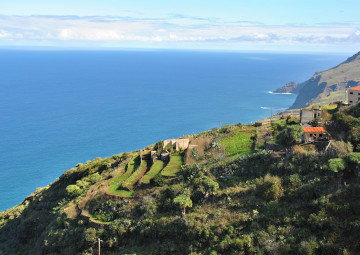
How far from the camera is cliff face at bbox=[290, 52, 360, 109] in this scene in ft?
441

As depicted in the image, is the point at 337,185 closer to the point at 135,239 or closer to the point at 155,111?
the point at 135,239

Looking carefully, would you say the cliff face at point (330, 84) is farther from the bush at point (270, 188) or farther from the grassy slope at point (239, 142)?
the bush at point (270, 188)

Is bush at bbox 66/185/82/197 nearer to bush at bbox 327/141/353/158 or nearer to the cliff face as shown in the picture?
bush at bbox 327/141/353/158

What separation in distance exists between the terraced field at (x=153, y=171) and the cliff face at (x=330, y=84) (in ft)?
367

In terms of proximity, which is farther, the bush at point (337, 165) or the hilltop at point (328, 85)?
the hilltop at point (328, 85)

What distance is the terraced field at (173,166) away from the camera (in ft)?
90.2

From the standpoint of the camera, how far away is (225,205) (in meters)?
20.6

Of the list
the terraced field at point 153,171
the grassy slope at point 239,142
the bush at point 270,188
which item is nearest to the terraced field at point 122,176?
the terraced field at point 153,171

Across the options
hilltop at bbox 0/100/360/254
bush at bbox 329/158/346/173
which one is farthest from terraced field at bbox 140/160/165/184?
bush at bbox 329/158/346/173

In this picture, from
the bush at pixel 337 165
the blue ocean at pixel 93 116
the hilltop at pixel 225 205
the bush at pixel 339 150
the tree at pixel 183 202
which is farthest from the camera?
the blue ocean at pixel 93 116

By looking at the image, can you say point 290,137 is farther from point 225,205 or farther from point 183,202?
point 183,202

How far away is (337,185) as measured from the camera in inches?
727

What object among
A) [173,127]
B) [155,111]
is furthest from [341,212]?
[155,111]

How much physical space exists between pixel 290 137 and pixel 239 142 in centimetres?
901
